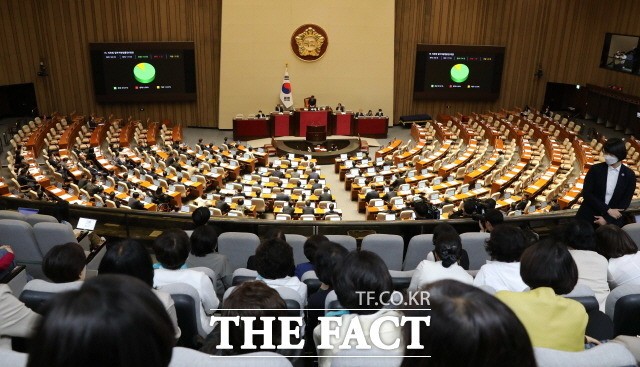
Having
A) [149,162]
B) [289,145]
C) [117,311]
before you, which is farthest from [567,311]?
[289,145]

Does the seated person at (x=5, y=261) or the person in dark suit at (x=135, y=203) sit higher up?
the seated person at (x=5, y=261)

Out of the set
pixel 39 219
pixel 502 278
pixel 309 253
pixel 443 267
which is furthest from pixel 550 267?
pixel 39 219

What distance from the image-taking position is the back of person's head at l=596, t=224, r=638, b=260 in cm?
354

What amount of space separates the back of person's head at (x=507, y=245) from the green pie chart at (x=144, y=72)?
1789cm

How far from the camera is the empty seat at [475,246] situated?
4934 millimetres

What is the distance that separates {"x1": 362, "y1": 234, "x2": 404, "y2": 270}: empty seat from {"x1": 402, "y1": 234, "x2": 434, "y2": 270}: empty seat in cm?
9

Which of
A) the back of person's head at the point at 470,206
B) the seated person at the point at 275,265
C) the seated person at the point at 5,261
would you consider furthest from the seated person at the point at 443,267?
the back of person's head at the point at 470,206

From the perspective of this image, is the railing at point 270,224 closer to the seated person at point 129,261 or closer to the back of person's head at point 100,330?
the seated person at point 129,261

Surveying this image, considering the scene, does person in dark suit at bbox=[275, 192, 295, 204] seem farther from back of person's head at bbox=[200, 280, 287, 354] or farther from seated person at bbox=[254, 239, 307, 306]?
back of person's head at bbox=[200, 280, 287, 354]

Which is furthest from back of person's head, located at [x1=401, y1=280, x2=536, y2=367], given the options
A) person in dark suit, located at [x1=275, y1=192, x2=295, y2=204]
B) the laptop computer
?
person in dark suit, located at [x1=275, y1=192, x2=295, y2=204]

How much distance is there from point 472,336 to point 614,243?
9.67 ft

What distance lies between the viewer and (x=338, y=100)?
20.9 m

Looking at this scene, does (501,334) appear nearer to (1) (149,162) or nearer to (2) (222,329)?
(2) (222,329)

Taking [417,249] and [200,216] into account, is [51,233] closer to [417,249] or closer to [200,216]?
[200,216]
